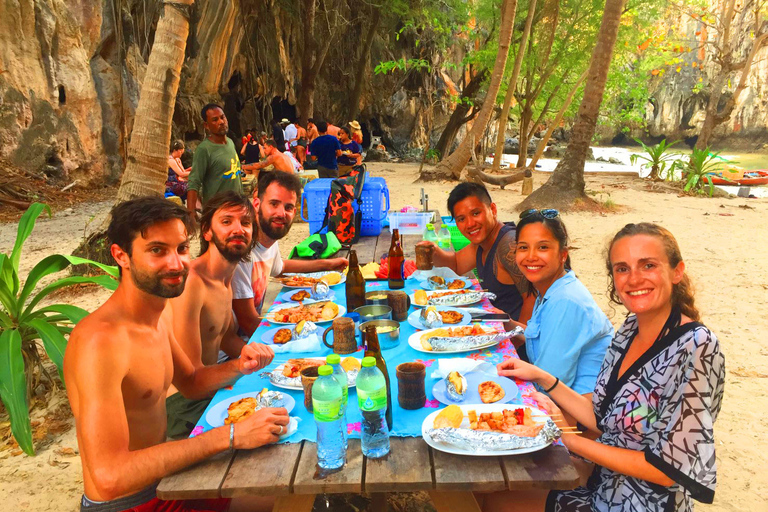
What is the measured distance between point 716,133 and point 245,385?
46.8m

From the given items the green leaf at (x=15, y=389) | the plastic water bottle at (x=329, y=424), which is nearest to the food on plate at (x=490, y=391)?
the plastic water bottle at (x=329, y=424)

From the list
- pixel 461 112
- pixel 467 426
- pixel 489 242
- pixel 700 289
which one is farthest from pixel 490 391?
pixel 461 112

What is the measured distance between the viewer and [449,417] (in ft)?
5.68

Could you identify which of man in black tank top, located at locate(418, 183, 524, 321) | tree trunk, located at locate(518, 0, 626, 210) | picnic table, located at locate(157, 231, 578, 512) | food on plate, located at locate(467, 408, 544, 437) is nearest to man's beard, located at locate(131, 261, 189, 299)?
picnic table, located at locate(157, 231, 578, 512)

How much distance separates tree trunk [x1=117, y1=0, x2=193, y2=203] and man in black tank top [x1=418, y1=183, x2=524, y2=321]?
3587 millimetres

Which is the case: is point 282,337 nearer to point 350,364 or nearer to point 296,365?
point 296,365

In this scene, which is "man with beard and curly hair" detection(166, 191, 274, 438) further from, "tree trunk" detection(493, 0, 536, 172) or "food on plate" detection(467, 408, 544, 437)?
"tree trunk" detection(493, 0, 536, 172)

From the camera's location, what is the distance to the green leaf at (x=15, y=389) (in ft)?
9.19

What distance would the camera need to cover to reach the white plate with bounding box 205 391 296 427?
6.01 feet

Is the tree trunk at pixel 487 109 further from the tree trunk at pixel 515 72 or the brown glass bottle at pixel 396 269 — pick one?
the brown glass bottle at pixel 396 269

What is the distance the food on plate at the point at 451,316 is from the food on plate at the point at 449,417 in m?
0.90

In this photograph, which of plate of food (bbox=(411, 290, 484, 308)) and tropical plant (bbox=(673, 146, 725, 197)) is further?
tropical plant (bbox=(673, 146, 725, 197))

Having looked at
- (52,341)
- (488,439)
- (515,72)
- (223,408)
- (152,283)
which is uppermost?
(515,72)

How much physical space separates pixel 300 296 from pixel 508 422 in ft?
6.14
